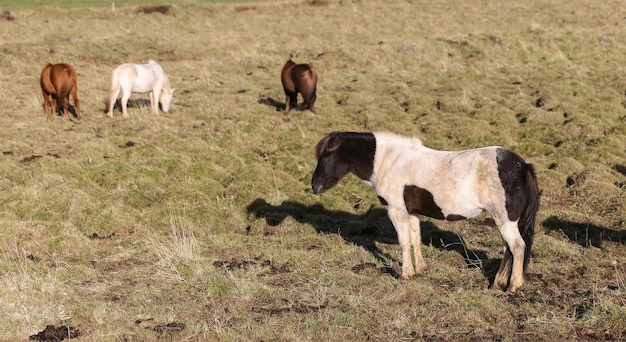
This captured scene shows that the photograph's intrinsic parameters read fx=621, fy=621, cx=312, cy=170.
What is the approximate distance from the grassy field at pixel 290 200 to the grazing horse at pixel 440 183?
571mm

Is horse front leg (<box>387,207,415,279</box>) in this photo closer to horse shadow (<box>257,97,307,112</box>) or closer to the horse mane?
the horse mane

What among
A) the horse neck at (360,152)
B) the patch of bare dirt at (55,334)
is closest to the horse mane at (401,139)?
the horse neck at (360,152)

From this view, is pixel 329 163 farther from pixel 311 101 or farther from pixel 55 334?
pixel 311 101

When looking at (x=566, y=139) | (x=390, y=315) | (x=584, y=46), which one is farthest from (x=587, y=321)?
(x=584, y=46)

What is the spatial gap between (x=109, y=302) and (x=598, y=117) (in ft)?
48.0

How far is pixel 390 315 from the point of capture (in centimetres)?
661

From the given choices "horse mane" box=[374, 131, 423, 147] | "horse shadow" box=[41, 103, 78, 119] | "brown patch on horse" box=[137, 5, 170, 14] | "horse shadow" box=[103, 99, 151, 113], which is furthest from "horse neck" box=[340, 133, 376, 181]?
"brown patch on horse" box=[137, 5, 170, 14]

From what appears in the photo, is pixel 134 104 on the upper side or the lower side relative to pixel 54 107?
lower

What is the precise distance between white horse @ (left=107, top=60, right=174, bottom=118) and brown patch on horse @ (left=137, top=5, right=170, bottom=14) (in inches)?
886

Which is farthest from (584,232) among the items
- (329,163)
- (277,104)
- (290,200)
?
(277,104)

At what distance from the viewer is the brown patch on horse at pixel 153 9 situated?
39094 mm

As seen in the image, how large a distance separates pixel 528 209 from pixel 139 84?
42.9 ft

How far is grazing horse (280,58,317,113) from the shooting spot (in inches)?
707

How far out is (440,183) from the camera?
7480 mm
